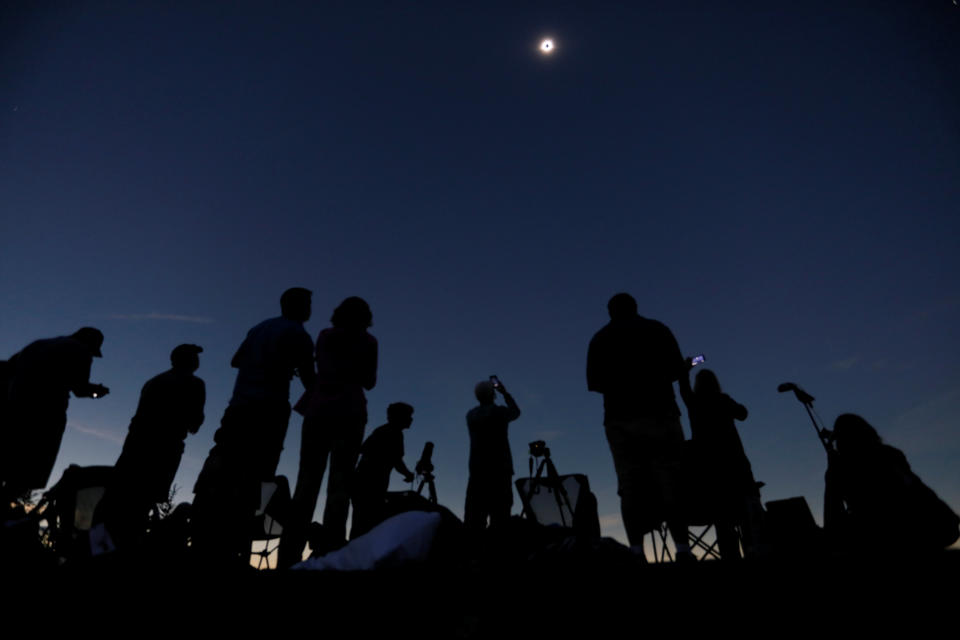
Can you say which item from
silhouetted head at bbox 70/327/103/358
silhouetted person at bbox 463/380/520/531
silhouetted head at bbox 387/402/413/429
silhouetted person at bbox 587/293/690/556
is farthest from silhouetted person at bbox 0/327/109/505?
silhouetted person at bbox 587/293/690/556

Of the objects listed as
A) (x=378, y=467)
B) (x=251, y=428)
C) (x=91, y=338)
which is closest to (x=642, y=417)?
(x=251, y=428)

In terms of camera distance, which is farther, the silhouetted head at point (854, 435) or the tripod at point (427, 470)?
the tripod at point (427, 470)

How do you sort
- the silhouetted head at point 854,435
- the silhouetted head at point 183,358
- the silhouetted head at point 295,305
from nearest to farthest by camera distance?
the silhouetted head at point 854,435, the silhouetted head at point 295,305, the silhouetted head at point 183,358

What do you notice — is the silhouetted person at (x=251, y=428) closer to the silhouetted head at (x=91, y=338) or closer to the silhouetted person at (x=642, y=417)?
the silhouetted head at (x=91, y=338)

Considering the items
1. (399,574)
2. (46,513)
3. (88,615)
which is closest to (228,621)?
(88,615)

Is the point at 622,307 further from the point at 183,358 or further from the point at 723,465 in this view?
the point at 183,358

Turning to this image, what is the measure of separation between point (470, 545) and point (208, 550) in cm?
175

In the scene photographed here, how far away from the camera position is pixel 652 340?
3.71 metres

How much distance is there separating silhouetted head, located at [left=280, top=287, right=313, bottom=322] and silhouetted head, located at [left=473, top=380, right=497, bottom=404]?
8.52ft

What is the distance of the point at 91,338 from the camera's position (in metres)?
4.41

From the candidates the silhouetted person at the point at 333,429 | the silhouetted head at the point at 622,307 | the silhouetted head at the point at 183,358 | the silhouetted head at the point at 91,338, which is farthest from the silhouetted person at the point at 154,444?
the silhouetted head at the point at 622,307

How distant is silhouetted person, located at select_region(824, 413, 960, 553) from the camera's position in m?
2.96

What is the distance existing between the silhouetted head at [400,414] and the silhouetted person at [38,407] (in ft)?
9.57

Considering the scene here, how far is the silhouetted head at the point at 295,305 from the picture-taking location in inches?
150
